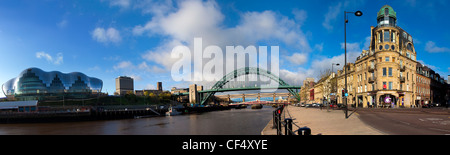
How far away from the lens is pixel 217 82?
17638cm

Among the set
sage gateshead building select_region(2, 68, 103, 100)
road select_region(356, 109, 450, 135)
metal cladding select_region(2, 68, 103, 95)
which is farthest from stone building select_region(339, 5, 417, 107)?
metal cladding select_region(2, 68, 103, 95)

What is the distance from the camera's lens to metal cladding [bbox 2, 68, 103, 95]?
121 metres

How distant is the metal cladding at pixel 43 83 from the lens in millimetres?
120562

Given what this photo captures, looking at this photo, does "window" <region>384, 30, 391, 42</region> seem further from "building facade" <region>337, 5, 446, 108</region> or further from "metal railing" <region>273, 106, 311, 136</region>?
"metal railing" <region>273, 106, 311, 136</region>

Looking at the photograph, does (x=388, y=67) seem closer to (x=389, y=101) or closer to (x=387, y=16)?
(x=389, y=101)

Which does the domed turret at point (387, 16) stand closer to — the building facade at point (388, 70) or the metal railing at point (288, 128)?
the building facade at point (388, 70)

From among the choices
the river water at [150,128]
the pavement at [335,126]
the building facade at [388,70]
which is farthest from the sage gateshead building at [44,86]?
the pavement at [335,126]

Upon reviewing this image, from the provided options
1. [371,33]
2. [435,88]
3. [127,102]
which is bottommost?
[127,102]
